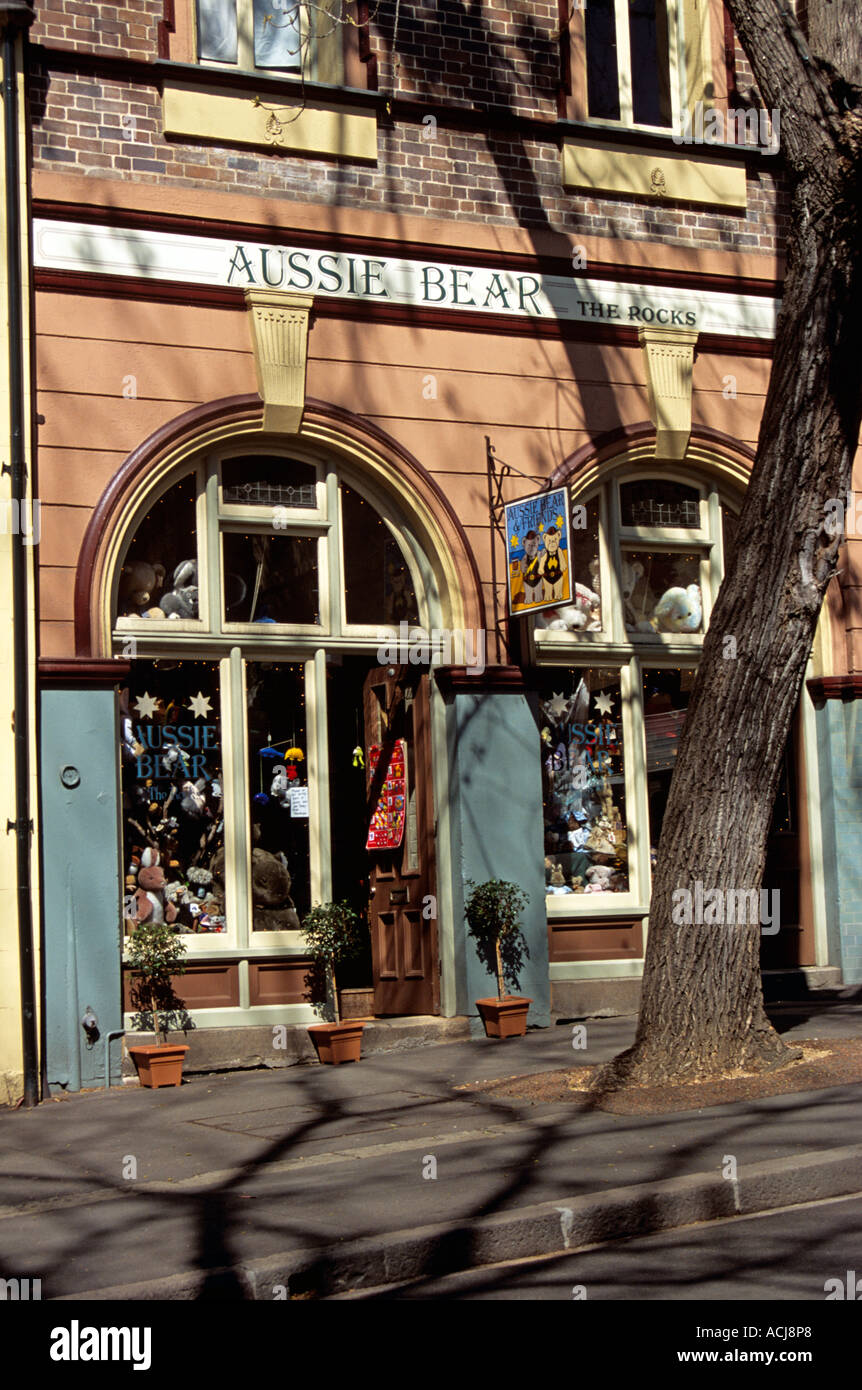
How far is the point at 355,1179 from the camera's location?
7.16m

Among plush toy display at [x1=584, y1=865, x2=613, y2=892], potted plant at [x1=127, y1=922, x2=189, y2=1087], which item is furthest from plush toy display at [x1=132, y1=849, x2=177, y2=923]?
plush toy display at [x1=584, y1=865, x2=613, y2=892]

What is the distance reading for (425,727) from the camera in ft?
40.4

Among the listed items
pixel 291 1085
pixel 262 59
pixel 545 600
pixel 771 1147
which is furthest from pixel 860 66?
pixel 291 1085

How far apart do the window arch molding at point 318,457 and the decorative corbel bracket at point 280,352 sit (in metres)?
0.11

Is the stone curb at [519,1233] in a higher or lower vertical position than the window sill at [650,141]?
lower

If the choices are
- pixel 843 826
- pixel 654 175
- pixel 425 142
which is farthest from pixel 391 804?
pixel 654 175

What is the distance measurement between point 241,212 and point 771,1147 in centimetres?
768

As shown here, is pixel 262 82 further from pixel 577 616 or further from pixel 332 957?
pixel 332 957

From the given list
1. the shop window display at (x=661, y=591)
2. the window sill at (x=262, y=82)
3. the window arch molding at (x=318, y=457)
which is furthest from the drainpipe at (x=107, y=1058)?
the window sill at (x=262, y=82)

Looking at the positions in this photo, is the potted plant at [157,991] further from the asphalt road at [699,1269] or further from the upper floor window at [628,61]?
the upper floor window at [628,61]

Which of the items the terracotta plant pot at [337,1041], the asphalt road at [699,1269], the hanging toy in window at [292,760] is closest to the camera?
the asphalt road at [699,1269]

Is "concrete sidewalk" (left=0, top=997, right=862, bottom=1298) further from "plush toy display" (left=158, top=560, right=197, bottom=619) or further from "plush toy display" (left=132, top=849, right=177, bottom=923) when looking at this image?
"plush toy display" (left=158, top=560, right=197, bottom=619)

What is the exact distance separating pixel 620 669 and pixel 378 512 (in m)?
2.40

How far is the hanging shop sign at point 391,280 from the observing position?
37.0ft
